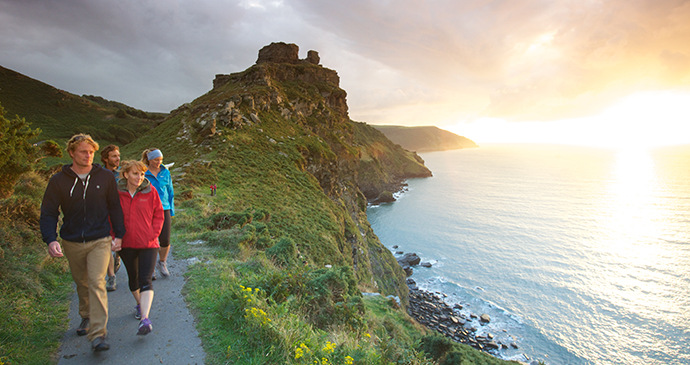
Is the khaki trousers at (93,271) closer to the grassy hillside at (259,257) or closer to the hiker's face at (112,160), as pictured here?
the grassy hillside at (259,257)

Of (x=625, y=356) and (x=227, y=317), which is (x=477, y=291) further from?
(x=227, y=317)

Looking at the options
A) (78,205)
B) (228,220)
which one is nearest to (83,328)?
(78,205)

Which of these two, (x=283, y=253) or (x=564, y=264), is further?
(x=564, y=264)

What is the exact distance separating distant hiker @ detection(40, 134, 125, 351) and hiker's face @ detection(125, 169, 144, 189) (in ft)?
0.93

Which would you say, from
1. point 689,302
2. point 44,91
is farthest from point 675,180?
point 44,91

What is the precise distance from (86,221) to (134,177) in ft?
2.92

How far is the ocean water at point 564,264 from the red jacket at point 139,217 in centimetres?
3280

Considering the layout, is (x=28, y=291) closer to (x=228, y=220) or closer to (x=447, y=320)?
(x=228, y=220)

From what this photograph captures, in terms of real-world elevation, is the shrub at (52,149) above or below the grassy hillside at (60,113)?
below

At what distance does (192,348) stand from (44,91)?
3956 inches

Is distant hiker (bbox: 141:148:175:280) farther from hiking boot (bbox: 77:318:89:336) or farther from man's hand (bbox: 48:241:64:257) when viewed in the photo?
man's hand (bbox: 48:241:64:257)

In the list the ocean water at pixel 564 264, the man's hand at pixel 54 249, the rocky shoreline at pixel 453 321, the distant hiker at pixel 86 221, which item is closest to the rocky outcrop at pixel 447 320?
the rocky shoreline at pixel 453 321

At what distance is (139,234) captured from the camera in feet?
15.1

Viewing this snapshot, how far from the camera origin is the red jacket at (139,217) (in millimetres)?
4598
